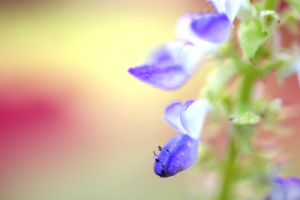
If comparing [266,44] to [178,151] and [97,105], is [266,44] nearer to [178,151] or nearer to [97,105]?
[178,151]

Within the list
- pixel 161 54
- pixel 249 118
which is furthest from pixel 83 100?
pixel 249 118

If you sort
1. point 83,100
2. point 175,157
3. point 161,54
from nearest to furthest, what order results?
point 175,157 → point 161,54 → point 83,100

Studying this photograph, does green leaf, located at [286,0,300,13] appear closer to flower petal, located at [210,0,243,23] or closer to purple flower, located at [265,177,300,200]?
flower petal, located at [210,0,243,23]

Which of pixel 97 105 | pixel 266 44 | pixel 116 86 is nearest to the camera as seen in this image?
pixel 266 44

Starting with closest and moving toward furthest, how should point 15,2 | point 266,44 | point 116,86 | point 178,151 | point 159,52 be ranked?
point 178,151
point 266,44
point 159,52
point 116,86
point 15,2

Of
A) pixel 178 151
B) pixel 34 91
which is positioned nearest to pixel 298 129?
pixel 34 91

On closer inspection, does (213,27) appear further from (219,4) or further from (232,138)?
(232,138)
